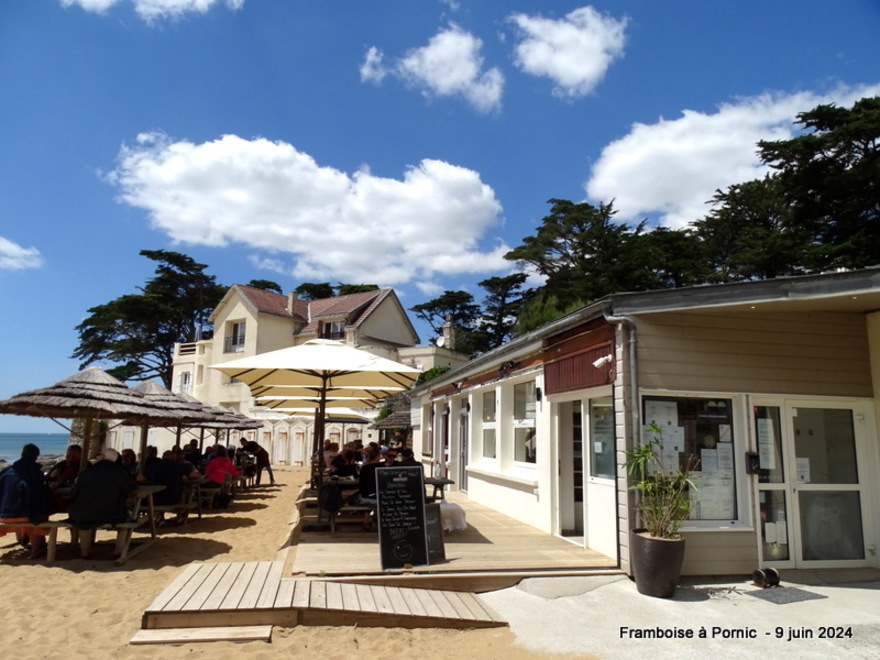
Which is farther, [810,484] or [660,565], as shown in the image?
[810,484]

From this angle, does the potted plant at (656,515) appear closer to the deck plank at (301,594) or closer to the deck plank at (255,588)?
the deck plank at (301,594)

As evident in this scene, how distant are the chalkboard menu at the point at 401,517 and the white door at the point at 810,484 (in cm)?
367

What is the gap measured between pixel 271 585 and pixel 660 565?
3566 millimetres

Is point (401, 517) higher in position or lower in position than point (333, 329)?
lower

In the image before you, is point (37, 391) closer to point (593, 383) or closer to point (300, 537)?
point (300, 537)

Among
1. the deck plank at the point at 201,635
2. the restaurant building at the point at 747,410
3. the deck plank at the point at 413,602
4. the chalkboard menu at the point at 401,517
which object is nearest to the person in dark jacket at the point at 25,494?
the deck plank at the point at 201,635

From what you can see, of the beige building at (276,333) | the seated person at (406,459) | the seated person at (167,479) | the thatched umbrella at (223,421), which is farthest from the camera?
the beige building at (276,333)

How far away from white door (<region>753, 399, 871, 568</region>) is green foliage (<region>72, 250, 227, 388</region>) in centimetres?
4057

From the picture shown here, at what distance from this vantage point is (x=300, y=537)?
7918mm

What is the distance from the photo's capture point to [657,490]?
588cm

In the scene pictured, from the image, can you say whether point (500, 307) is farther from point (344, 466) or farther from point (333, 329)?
point (344, 466)

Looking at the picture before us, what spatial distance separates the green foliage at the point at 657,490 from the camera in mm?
A: 5750

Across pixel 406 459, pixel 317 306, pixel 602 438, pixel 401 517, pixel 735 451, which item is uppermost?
pixel 317 306

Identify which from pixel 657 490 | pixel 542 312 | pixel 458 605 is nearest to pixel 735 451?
pixel 657 490
